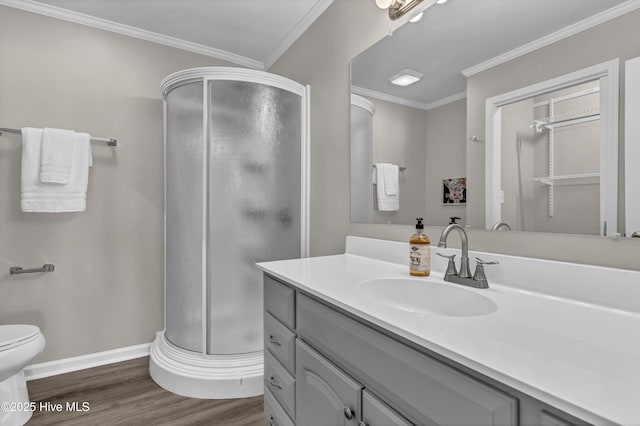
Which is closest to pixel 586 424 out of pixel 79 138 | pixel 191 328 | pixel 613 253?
pixel 613 253

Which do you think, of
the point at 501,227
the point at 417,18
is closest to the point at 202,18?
the point at 417,18

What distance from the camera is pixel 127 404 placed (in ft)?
5.92

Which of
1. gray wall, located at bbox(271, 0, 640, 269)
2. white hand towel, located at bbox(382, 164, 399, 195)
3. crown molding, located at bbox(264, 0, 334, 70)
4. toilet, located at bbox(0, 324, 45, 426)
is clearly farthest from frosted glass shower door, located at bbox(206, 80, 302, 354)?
toilet, located at bbox(0, 324, 45, 426)

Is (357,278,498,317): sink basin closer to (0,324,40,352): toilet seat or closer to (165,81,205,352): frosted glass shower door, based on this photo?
(165,81,205,352): frosted glass shower door

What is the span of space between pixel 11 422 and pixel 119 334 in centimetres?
78

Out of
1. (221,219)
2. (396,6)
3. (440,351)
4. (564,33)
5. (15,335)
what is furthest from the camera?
(221,219)

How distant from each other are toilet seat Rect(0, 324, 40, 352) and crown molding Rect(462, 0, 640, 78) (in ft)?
8.06

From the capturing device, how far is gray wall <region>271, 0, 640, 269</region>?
89cm

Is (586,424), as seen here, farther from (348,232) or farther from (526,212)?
(348,232)

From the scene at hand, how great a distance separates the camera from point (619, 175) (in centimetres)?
86

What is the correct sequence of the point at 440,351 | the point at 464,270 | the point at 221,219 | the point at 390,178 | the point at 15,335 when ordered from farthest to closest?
the point at 221,219 < the point at 15,335 < the point at 390,178 < the point at 464,270 < the point at 440,351

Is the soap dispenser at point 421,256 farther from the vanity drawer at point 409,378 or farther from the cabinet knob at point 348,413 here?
the cabinet knob at point 348,413

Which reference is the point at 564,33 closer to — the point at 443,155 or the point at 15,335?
the point at 443,155

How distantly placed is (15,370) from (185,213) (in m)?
1.11
